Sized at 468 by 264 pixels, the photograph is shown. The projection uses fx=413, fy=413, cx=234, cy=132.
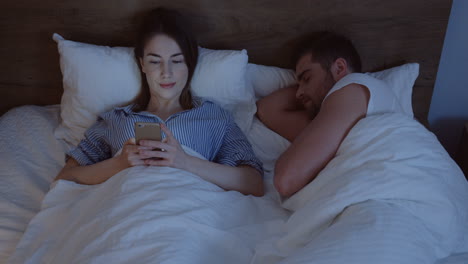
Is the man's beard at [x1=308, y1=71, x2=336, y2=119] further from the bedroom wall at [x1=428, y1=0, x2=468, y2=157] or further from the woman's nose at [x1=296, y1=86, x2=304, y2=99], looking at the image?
the bedroom wall at [x1=428, y1=0, x2=468, y2=157]

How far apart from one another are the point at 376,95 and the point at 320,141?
0.76 ft

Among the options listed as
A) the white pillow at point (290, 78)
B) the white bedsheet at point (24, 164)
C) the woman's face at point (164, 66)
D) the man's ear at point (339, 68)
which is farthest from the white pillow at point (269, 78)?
the white bedsheet at point (24, 164)

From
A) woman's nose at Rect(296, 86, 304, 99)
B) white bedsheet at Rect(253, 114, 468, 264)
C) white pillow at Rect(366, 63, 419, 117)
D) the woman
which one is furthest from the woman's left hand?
white pillow at Rect(366, 63, 419, 117)

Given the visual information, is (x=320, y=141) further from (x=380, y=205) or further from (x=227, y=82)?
(x=227, y=82)

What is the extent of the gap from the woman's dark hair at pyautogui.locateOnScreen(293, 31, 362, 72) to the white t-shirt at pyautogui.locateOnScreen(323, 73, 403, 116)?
0.24 m

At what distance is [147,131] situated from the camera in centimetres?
118

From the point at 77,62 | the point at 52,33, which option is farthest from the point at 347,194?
the point at 52,33

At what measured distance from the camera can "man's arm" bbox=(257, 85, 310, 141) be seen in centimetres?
153

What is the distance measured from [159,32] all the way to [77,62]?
1.22ft

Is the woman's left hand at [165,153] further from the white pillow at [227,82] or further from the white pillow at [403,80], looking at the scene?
the white pillow at [403,80]

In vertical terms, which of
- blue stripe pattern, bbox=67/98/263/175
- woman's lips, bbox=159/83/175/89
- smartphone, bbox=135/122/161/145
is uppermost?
woman's lips, bbox=159/83/175/89

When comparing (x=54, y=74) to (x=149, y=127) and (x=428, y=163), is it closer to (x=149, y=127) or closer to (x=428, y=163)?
(x=149, y=127)

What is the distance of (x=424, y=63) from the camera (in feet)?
5.36

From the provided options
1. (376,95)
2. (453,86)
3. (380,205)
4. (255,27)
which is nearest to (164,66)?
(255,27)
